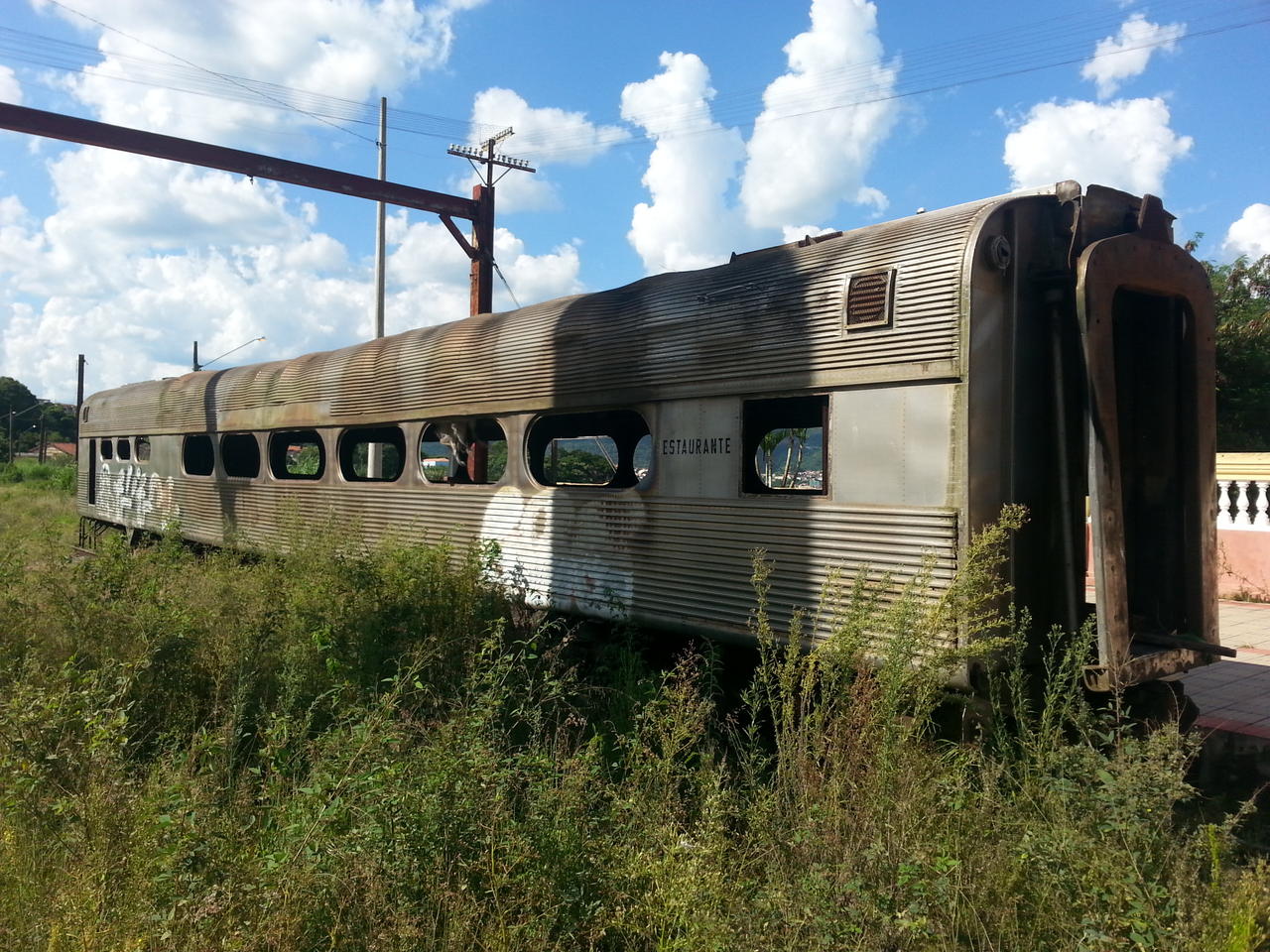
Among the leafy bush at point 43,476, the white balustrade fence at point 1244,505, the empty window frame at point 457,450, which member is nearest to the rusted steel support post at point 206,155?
the empty window frame at point 457,450

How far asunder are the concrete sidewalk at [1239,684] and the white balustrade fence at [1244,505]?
3.83 feet

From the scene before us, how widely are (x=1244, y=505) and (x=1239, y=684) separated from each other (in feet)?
13.6

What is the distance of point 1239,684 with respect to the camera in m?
6.27

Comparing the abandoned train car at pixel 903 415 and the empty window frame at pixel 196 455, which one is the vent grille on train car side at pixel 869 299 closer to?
the abandoned train car at pixel 903 415

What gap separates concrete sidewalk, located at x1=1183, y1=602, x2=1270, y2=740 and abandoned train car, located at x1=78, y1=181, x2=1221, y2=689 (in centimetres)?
101

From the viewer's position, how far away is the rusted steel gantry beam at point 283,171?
11109 mm

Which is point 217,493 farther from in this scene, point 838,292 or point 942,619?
point 942,619

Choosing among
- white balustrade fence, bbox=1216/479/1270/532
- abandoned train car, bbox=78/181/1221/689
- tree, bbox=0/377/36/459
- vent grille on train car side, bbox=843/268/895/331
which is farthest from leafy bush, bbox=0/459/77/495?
white balustrade fence, bbox=1216/479/1270/532

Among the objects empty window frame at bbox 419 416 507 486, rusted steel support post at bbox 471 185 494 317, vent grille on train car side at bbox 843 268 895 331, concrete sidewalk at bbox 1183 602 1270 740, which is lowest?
concrete sidewalk at bbox 1183 602 1270 740

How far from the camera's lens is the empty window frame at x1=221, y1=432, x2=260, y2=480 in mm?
11328

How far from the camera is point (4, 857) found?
11.2ft

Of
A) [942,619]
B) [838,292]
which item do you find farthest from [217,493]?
[942,619]

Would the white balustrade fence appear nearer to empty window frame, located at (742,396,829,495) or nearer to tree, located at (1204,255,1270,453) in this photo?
empty window frame, located at (742,396,829,495)

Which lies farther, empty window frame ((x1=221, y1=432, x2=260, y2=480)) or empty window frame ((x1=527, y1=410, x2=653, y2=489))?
empty window frame ((x1=221, y1=432, x2=260, y2=480))
